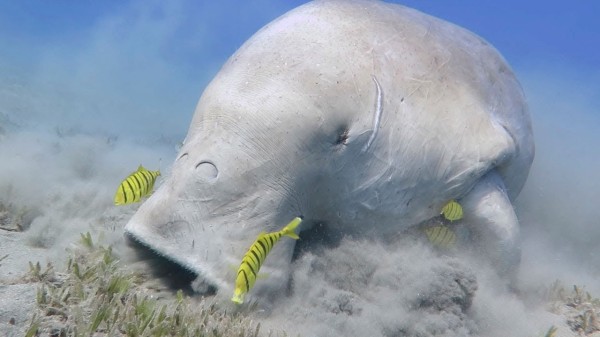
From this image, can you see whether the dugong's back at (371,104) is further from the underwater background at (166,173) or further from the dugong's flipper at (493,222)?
the underwater background at (166,173)

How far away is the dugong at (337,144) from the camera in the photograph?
3170 millimetres

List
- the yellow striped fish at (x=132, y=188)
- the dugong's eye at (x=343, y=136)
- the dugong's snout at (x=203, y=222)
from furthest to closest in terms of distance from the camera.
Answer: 1. the yellow striped fish at (x=132, y=188)
2. the dugong's eye at (x=343, y=136)
3. the dugong's snout at (x=203, y=222)

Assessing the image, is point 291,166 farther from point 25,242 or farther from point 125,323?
point 25,242

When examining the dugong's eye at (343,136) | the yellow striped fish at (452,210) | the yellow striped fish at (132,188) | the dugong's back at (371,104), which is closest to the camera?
the dugong's back at (371,104)

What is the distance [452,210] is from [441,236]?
0.29m

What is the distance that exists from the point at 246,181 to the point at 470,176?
204cm

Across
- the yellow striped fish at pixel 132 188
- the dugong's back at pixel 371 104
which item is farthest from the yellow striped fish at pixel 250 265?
the yellow striped fish at pixel 132 188

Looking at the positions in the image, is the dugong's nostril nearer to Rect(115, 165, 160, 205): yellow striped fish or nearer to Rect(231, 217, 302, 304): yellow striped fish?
Rect(231, 217, 302, 304): yellow striped fish

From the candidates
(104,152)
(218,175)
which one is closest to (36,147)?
(104,152)

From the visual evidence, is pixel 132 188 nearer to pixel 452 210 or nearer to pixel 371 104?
pixel 371 104

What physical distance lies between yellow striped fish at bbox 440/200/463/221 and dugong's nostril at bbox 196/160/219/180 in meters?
2.04

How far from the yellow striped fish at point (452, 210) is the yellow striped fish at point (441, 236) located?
6.1 inches

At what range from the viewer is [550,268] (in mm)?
6102

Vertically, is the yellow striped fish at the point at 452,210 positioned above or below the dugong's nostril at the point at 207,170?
above
